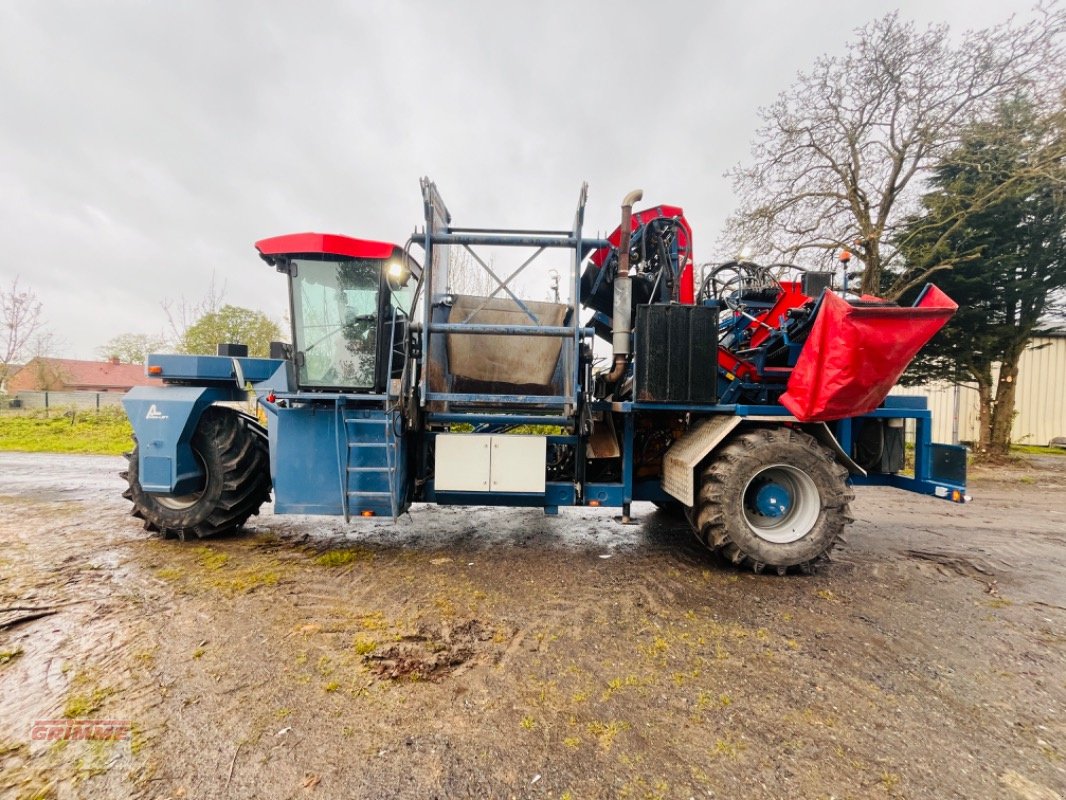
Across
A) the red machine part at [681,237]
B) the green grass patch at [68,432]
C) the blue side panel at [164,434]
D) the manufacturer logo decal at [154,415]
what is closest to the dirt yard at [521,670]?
the blue side panel at [164,434]

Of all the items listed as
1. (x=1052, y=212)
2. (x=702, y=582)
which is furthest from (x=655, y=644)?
(x=1052, y=212)

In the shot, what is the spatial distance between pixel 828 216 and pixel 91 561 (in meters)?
13.4

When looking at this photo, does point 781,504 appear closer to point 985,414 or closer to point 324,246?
point 324,246

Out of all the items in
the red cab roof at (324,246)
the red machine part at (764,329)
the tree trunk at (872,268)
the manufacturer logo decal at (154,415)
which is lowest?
the manufacturer logo decal at (154,415)

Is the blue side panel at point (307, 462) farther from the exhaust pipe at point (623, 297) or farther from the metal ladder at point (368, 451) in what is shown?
the exhaust pipe at point (623, 297)

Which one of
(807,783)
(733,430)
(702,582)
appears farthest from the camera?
(733,430)

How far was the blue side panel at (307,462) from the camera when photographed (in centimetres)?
361

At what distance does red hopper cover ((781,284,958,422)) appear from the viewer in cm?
298

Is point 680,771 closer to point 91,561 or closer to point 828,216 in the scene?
point 91,561

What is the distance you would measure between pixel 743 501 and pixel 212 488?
465 cm

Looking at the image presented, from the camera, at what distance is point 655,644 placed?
2.44 meters

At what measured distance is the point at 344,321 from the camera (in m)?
3.72

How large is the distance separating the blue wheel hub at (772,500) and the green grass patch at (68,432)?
12283 millimetres

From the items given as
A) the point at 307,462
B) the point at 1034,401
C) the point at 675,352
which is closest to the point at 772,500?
the point at 675,352
